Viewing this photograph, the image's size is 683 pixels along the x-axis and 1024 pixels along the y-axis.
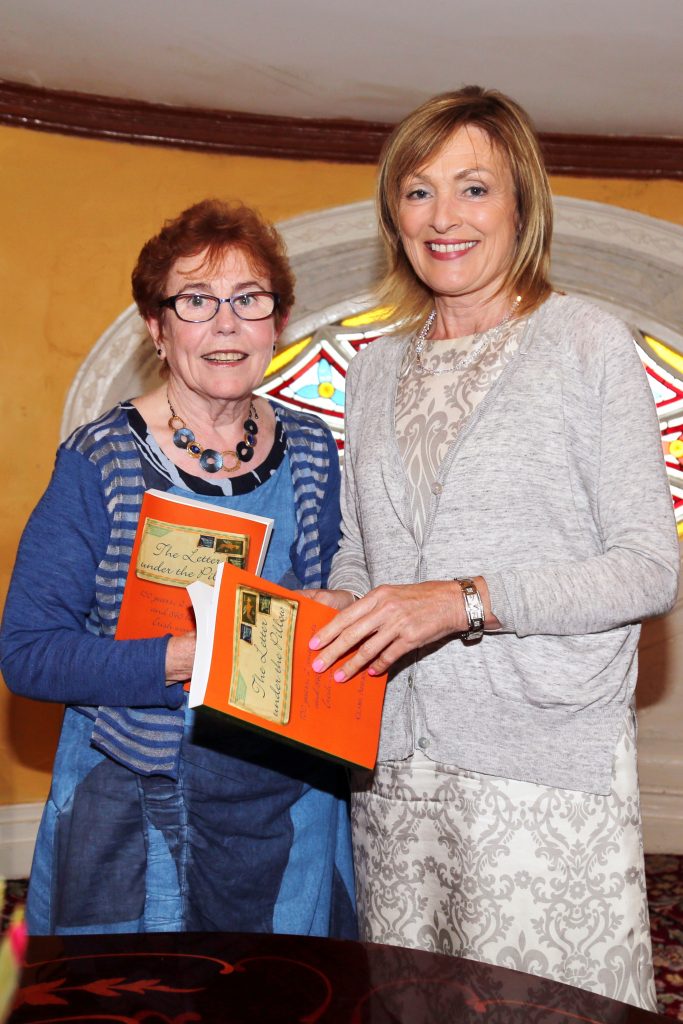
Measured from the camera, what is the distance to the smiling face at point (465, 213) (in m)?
1.72

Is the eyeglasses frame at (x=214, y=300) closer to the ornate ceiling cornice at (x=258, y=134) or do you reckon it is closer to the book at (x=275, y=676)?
the book at (x=275, y=676)

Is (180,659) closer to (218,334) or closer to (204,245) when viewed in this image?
(218,334)

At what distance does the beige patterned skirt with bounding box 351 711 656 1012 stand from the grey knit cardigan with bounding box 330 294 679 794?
0.14 feet

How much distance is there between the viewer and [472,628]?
61.4 inches

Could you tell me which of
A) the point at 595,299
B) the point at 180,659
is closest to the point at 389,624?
the point at 180,659

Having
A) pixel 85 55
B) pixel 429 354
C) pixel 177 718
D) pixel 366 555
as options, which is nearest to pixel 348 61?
pixel 85 55

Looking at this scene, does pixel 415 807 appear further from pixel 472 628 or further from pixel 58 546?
pixel 58 546

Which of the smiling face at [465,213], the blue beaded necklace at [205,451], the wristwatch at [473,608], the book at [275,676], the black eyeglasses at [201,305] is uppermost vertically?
the smiling face at [465,213]

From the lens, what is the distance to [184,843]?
1.82 m

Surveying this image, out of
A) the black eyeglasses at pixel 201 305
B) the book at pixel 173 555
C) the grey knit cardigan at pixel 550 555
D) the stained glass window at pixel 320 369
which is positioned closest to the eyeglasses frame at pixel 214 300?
the black eyeglasses at pixel 201 305

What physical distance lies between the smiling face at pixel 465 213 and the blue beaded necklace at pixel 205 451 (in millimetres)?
468

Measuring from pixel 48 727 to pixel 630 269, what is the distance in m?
2.79

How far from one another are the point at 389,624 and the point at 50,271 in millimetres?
2690

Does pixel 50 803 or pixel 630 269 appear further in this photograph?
pixel 630 269
